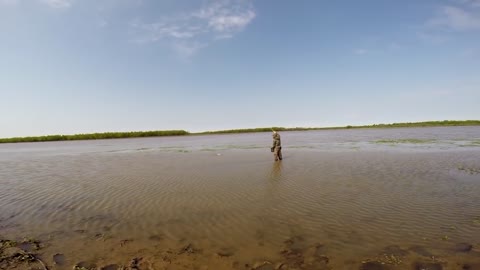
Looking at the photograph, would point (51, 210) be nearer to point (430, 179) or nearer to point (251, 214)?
point (251, 214)

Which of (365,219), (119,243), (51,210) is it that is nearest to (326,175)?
(365,219)

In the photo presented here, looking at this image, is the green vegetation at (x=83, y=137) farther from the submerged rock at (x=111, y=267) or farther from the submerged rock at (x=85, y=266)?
the submerged rock at (x=111, y=267)

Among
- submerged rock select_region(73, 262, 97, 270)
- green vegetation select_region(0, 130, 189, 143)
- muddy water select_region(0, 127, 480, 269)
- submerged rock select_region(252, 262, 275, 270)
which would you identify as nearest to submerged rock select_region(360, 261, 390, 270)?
muddy water select_region(0, 127, 480, 269)

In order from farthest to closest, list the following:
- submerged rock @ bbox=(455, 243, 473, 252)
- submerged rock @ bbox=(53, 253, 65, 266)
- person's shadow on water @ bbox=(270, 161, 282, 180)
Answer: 1. person's shadow on water @ bbox=(270, 161, 282, 180)
2. submerged rock @ bbox=(53, 253, 65, 266)
3. submerged rock @ bbox=(455, 243, 473, 252)

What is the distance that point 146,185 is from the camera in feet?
42.2

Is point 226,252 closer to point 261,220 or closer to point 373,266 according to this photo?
point 261,220

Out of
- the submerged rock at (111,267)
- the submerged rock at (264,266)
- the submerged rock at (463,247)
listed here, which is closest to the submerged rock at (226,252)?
the submerged rock at (264,266)

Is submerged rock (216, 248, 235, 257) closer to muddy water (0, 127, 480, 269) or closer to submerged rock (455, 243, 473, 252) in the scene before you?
muddy water (0, 127, 480, 269)

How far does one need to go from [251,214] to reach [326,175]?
6681mm

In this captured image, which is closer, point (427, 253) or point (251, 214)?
point (427, 253)

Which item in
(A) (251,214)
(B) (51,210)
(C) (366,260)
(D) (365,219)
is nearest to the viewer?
(C) (366,260)

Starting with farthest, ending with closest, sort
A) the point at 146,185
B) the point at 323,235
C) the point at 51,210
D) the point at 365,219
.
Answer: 1. the point at 146,185
2. the point at 51,210
3. the point at 365,219
4. the point at 323,235

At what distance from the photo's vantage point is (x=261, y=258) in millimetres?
5422


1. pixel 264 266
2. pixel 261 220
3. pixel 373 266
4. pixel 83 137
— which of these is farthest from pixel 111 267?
pixel 83 137
